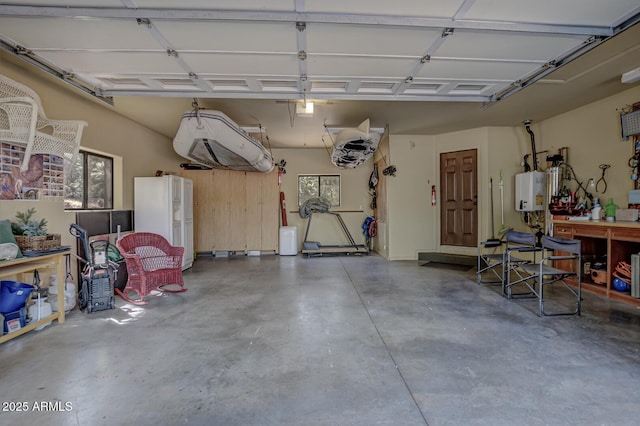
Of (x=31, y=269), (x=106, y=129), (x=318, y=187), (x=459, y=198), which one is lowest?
(x=31, y=269)

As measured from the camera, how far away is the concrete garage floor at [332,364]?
1687 mm

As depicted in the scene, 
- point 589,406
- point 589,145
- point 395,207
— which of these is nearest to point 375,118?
point 395,207

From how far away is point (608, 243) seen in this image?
3.75m

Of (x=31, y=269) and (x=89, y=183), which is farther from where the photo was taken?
(x=89, y=183)

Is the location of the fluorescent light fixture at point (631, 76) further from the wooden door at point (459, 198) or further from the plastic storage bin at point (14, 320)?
the plastic storage bin at point (14, 320)

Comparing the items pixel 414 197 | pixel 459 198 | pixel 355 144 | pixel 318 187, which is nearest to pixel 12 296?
pixel 355 144

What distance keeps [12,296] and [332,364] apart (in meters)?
2.87

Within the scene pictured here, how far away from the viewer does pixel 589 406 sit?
67.6 inches

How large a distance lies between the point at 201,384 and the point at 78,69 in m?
2.98

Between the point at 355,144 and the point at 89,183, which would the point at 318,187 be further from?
the point at 89,183

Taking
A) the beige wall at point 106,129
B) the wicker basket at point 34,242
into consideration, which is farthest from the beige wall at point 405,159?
the wicker basket at point 34,242

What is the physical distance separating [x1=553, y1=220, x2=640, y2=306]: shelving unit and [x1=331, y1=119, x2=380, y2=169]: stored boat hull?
3.13 m

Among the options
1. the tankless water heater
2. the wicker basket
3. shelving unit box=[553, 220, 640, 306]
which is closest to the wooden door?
the tankless water heater

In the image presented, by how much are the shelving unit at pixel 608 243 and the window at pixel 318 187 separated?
4849 mm
